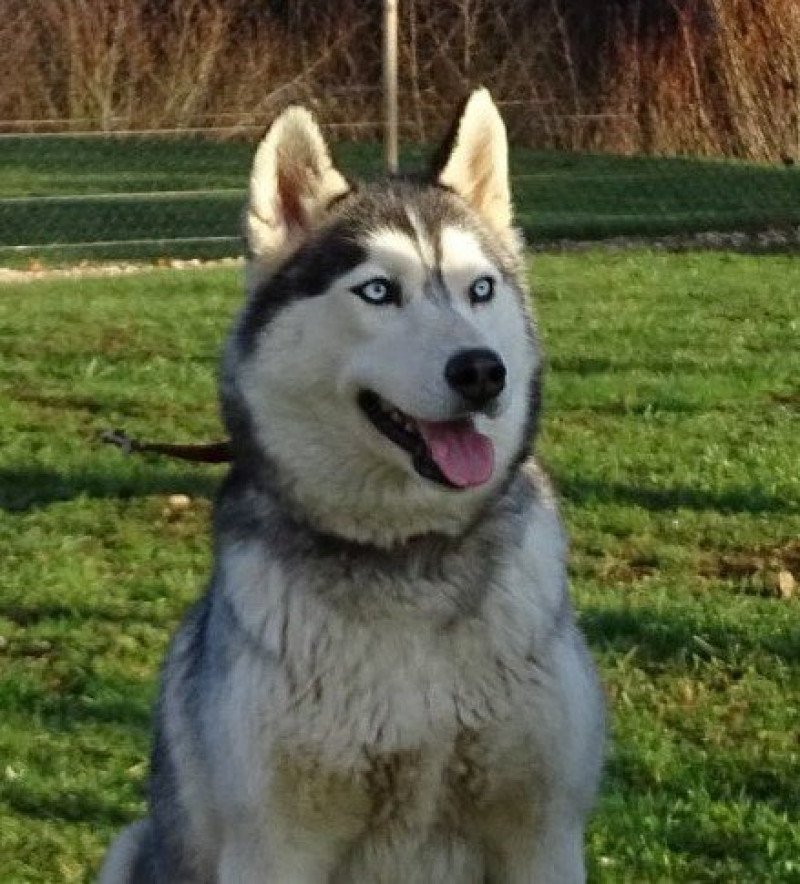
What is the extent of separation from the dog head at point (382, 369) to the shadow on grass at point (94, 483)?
154 inches

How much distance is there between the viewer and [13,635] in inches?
239

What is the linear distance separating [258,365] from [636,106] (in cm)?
1810

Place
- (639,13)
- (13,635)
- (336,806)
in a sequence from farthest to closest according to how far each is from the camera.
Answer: (639,13)
(13,635)
(336,806)

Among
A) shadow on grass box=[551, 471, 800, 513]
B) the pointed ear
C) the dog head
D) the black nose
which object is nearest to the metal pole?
shadow on grass box=[551, 471, 800, 513]

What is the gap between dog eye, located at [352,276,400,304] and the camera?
3.71 meters

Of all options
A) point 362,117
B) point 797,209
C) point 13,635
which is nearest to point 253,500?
point 13,635

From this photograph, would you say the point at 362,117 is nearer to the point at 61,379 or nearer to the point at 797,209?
the point at 797,209

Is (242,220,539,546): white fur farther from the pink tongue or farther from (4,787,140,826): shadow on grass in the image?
(4,787,140,826): shadow on grass

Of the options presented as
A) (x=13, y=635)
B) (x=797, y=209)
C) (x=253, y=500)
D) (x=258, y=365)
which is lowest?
(x=797, y=209)

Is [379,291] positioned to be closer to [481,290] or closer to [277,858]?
[481,290]

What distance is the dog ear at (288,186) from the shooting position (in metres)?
3.85

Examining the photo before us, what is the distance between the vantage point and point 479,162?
4051 mm

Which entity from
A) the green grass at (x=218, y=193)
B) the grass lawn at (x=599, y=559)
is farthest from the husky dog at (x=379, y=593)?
the green grass at (x=218, y=193)

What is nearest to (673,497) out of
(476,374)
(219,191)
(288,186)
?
(288,186)
